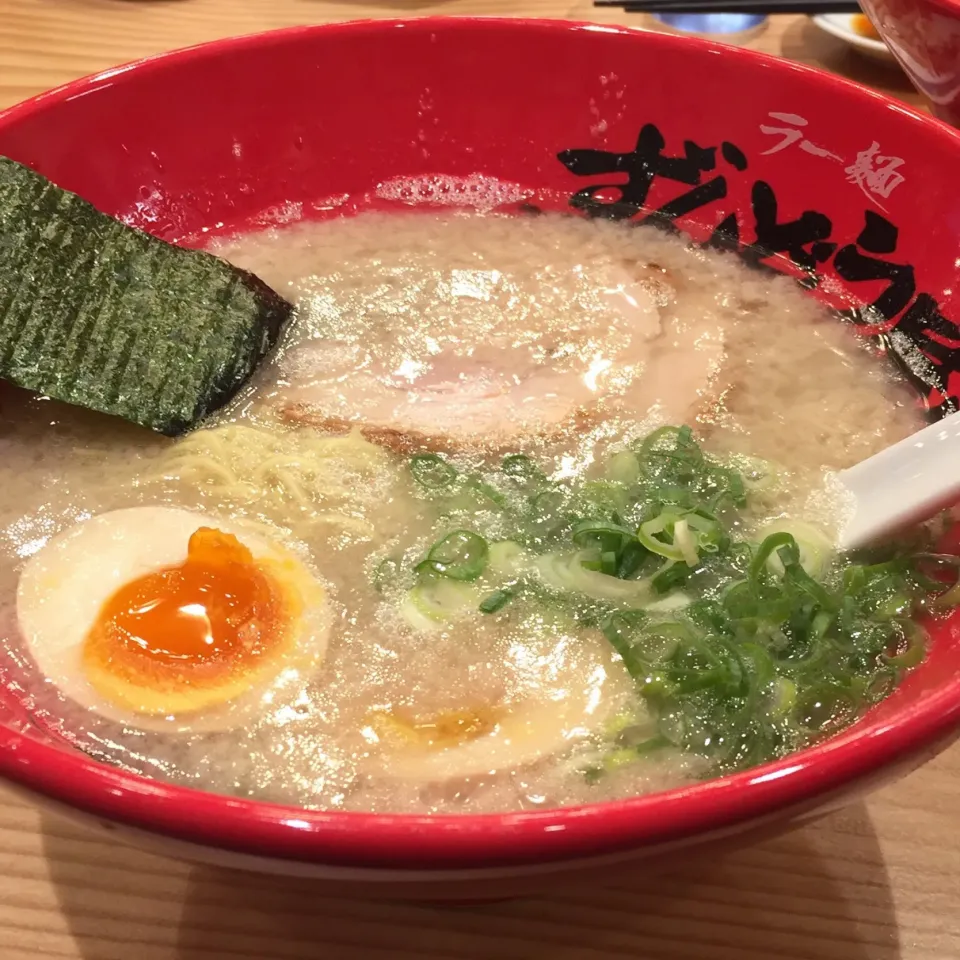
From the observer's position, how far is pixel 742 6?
229cm

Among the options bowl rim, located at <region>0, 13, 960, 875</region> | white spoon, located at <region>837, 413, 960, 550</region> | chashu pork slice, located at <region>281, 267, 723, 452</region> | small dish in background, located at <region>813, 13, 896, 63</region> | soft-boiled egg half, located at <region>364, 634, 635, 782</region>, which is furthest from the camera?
small dish in background, located at <region>813, 13, 896, 63</region>

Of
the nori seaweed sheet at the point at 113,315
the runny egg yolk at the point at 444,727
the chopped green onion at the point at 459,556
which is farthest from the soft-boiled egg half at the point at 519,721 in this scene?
the nori seaweed sheet at the point at 113,315

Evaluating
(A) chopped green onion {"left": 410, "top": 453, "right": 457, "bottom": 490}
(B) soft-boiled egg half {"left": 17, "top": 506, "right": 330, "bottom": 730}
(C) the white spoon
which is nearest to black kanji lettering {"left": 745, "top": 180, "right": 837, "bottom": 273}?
(C) the white spoon

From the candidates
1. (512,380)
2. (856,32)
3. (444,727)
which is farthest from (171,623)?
(856,32)

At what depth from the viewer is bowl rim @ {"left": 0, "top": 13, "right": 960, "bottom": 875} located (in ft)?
1.78

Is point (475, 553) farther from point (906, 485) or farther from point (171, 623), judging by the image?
point (906, 485)

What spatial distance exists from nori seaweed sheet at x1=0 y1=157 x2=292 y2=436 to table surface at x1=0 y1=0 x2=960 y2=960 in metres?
0.51

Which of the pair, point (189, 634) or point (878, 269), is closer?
point (189, 634)

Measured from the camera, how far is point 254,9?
91.6 inches

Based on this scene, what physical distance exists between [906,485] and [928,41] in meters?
0.82

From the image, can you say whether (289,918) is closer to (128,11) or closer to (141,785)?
(141,785)

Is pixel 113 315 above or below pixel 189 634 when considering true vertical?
above

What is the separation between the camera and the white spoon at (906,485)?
959 mm

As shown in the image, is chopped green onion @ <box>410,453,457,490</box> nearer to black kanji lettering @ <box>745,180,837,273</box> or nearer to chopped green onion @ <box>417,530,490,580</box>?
chopped green onion @ <box>417,530,490,580</box>
